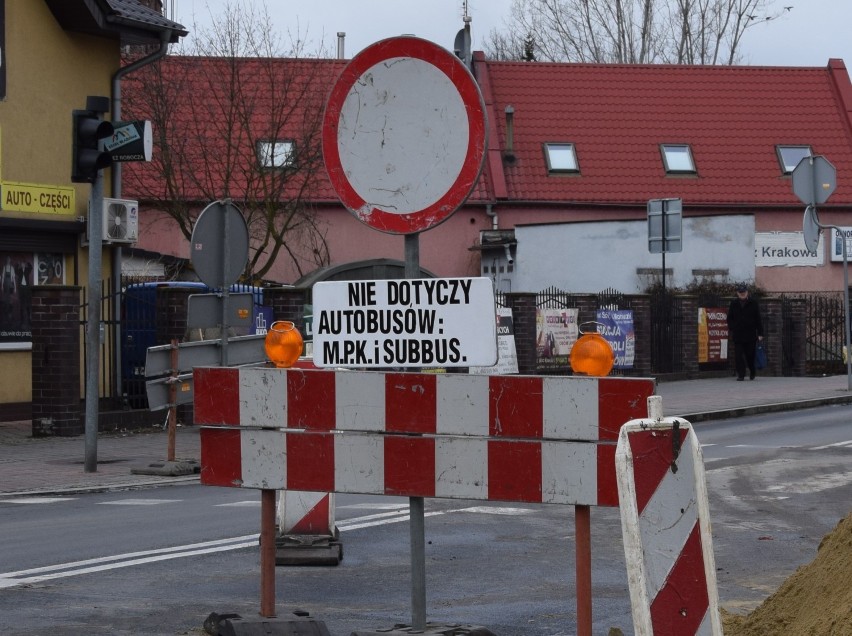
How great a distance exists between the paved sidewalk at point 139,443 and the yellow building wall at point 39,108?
8.23ft

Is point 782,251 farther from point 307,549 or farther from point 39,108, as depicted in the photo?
point 307,549

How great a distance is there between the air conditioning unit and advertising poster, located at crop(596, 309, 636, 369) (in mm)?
10429

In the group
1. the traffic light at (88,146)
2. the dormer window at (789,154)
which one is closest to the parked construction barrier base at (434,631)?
the traffic light at (88,146)

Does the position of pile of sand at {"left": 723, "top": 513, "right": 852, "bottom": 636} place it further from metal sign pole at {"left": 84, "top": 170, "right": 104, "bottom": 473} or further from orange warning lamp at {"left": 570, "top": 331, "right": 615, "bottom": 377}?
metal sign pole at {"left": 84, "top": 170, "right": 104, "bottom": 473}

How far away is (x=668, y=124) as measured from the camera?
148 feet

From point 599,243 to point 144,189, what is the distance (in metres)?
Result: 11.3

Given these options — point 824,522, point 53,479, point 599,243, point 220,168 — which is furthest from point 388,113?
point 599,243

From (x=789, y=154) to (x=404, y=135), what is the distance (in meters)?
40.5

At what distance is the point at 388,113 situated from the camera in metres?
6.39

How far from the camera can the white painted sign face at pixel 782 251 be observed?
43969 millimetres

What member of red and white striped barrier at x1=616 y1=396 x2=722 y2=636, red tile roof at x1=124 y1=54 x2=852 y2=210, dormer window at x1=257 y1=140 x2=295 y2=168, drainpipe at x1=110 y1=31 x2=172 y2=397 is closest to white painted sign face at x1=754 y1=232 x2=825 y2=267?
red tile roof at x1=124 y1=54 x2=852 y2=210

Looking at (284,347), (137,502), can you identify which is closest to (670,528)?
(284,347)

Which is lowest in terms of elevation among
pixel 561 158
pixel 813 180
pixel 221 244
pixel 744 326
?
pixel 744 326

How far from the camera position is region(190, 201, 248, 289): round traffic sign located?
15.4 meters
